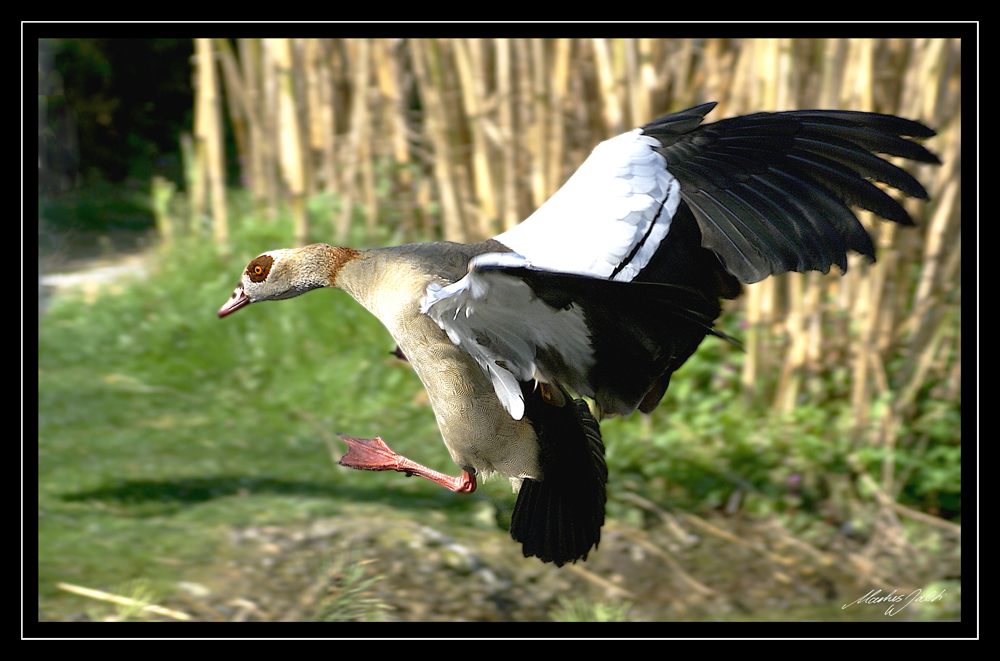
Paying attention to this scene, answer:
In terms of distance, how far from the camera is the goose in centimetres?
207

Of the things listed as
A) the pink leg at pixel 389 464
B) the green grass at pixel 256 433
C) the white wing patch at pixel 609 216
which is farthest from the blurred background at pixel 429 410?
the white wing patch at pixel 609 216

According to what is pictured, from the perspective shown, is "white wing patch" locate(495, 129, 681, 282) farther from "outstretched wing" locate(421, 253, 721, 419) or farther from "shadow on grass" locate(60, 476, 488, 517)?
"shadow on grass" locate(60, 476, 488, 517)

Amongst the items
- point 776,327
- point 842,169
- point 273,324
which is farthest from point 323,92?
point 842,169

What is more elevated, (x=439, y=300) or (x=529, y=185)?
(x=529, y=185)

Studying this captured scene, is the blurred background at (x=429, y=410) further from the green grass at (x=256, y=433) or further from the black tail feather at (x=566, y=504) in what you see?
the black tail feather at (x=566, y=504)

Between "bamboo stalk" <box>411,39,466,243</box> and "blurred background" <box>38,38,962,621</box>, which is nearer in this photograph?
"blurred background" <box>38,38,962,621</box>

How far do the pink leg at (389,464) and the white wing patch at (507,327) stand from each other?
1.30 feet

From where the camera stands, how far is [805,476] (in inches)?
165

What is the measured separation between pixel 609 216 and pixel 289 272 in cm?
87

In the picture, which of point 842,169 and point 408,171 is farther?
point 408,171

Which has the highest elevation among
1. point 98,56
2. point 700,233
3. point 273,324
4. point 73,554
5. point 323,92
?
point 98,56

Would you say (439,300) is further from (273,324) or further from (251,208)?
(251,208)

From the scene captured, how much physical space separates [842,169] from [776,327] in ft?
7.22
